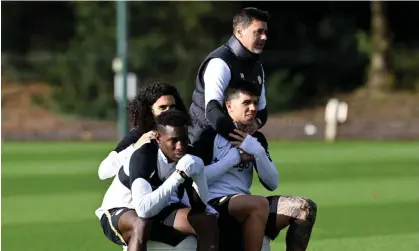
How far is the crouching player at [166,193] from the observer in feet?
19.6

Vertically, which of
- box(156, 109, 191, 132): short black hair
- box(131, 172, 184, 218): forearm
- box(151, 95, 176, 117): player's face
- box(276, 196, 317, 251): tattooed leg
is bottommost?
box(276, 196, 317, 251): tattooed leg

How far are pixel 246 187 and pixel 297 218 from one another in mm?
397

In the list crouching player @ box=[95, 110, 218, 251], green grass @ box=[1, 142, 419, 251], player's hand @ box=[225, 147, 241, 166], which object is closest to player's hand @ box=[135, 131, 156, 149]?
crouching player @ box=[95, 110, 218, 251]

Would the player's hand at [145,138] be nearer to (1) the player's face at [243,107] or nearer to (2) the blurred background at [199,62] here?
(1) the player's face at [243,107]

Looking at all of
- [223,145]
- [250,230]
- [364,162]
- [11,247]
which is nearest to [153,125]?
[223,145]

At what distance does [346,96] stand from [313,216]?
27810 mm

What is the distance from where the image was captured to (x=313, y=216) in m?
6.52

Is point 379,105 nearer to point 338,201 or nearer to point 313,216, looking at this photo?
point 338,201

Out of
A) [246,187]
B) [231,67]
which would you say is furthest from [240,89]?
[246,187]

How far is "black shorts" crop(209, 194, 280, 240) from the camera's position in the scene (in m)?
6.42

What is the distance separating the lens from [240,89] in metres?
6.52

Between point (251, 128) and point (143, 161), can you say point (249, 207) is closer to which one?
point (251, 128)

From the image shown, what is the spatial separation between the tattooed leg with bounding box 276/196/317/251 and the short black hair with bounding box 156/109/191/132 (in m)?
0.80

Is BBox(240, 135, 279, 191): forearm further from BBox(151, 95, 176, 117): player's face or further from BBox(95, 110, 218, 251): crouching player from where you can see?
BBox(151, 95, 176, 117): player's face
